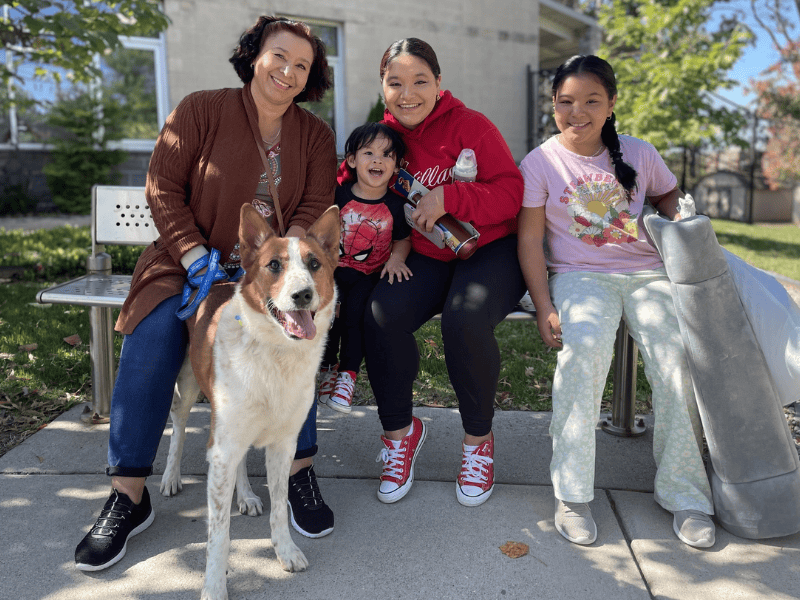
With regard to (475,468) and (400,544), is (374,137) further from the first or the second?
(400,544)

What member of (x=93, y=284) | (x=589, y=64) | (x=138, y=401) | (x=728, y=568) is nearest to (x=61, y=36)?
(x=93, y=284)

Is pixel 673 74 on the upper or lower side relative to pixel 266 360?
upper

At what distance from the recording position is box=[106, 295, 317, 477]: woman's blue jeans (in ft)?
8.59

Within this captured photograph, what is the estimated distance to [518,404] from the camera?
420 centimetres

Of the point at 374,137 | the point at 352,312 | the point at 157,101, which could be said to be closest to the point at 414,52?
the point at 374,137

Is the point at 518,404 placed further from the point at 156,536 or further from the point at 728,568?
the point at 156,536

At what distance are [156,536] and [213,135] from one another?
180cm

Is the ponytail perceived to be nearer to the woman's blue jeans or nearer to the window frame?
the woman's blue jeans

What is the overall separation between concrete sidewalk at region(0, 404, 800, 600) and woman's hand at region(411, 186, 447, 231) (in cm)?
126

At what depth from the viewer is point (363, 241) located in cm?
318

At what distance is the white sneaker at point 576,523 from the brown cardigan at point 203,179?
68.0 inches

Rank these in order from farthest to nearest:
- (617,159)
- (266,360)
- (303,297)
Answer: (617,159) → (266,360) → (303,297)

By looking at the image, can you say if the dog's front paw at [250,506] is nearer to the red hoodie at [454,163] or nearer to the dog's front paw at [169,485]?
the dog's front paw at [169,485]

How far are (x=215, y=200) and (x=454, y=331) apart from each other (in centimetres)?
127
